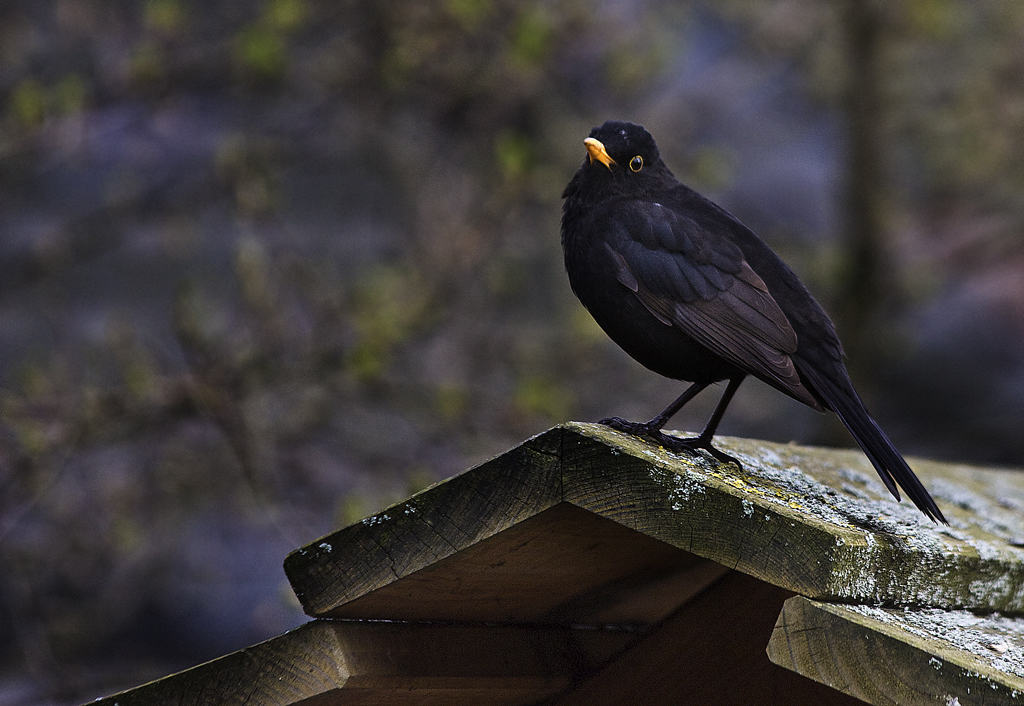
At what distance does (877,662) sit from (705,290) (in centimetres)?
101

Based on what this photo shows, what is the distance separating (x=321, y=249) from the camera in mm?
6527

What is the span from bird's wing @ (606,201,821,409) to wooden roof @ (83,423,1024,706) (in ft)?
0.72

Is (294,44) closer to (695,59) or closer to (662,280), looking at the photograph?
(695,59)

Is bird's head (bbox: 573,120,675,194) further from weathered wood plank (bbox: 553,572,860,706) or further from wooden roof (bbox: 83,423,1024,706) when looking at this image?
weathered wood plank (bbox: 553,572,860,706)

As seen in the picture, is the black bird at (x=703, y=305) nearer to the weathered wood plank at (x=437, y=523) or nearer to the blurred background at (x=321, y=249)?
the weathered wood plank at (x=437, y=523)

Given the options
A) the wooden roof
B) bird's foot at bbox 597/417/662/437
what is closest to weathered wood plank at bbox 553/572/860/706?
the wooden roof

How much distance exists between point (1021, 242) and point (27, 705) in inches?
222

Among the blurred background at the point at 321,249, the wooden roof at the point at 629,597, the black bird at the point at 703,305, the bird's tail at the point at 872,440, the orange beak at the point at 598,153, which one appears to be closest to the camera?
the wooden roof at the point at 629,597

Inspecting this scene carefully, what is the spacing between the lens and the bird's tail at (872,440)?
79.7 inches

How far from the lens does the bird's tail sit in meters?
2.02

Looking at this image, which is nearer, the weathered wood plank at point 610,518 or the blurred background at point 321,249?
the weathered wood plank at point 610,518

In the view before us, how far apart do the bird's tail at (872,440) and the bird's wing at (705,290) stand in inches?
1.9

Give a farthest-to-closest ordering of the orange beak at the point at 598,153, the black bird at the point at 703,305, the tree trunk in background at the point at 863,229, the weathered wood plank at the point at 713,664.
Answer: the tree trunk in background at the point at 863,229
the orange beak at the point at 598,153
the black bird at the point at 703,305
the weathered wood plank at the point at 713,664

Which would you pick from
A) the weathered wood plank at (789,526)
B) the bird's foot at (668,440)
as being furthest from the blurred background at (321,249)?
the weathered wood plank at (789,526)
